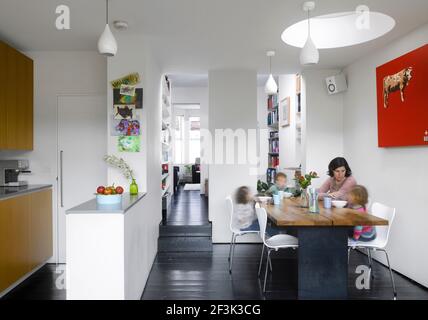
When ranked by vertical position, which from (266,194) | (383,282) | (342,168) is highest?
(342,168)

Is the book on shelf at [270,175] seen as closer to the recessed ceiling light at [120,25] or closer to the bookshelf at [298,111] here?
the bookshelf at [298,111]

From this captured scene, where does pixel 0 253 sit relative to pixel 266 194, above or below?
below

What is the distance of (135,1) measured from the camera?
8.23 ft

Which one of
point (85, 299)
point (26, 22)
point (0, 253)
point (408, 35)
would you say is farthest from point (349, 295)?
point (26, 22)

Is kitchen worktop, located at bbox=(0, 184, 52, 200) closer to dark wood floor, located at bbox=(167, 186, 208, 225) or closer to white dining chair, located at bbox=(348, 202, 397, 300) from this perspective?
dark wood floor, located at bbox=(167, 186, 208, 225)

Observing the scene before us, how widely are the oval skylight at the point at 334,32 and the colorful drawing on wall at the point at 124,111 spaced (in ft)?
5.53

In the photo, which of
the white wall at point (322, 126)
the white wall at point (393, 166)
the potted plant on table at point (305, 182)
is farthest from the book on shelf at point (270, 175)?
the potted plant on table at point (305, 182)

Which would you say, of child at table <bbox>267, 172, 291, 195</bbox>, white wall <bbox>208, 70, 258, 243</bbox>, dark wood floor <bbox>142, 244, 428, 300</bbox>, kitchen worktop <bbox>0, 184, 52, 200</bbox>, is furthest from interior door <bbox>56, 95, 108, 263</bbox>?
child at table <bbox>267, 172, 291, 195</bbox>

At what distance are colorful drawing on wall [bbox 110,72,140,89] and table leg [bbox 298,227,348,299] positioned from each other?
6.80 ft

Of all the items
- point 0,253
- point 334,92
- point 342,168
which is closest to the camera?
point 0,253

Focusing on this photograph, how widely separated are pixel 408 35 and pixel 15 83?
3969mm

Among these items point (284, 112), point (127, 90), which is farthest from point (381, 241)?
point (284, 112)

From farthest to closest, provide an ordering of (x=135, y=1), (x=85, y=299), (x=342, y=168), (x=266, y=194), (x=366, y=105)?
(x=366, y=105) < (x=266, y=194) < (x=342, y=168) < (x=135, y=1) < (x=85, y=299)

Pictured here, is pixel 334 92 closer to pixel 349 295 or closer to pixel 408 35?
pixel 408 35
